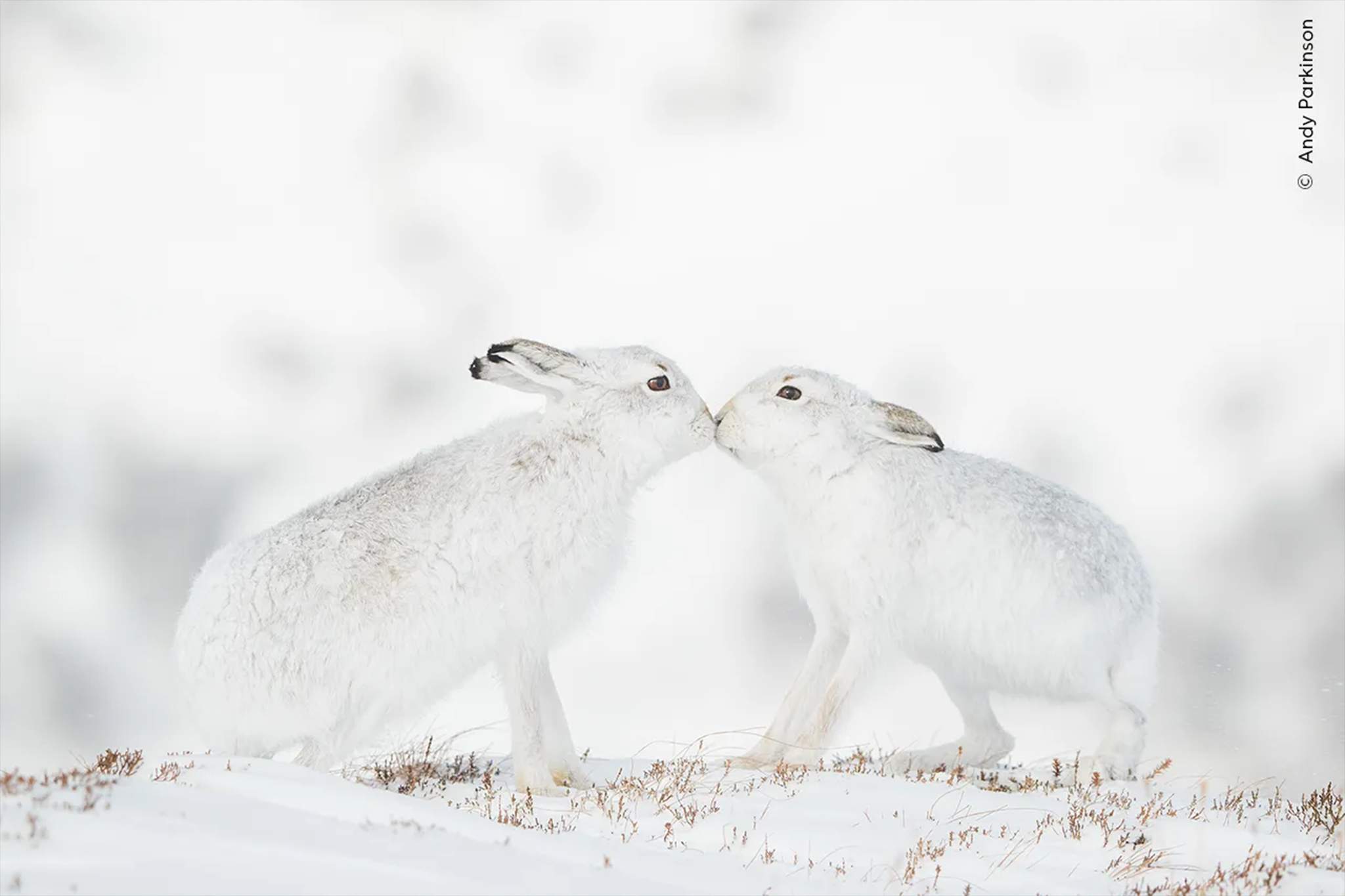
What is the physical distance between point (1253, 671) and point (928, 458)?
15163 mm

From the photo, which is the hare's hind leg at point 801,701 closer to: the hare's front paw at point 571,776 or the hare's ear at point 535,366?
the hare's front paw at point 571,776

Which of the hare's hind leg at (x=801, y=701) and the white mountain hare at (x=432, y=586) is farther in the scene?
the hare's hind leg at (x=801, y=701)

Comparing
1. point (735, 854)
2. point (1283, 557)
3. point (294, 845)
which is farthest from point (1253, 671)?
point (294, 845)

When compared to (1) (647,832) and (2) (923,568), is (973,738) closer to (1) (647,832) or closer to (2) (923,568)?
(2) (923,568)

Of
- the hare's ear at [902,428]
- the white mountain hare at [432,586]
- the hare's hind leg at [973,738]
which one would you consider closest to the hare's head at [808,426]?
the hare's ear at [902,428]

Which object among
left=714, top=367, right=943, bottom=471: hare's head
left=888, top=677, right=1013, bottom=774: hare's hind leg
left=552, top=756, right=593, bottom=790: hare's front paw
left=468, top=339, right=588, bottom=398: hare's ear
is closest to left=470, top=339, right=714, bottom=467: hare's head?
left=468, top=339, right=588, bottom=398: hare's ear

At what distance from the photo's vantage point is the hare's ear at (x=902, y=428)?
8.51m

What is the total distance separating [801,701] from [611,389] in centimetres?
208

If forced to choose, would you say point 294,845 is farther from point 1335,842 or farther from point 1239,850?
point 1335,842

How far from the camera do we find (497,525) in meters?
7.36

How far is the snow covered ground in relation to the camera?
4.58m

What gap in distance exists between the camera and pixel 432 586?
7.18m

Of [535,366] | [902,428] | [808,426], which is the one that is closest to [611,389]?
[535,366]

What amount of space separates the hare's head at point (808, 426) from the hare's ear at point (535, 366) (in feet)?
3.78
